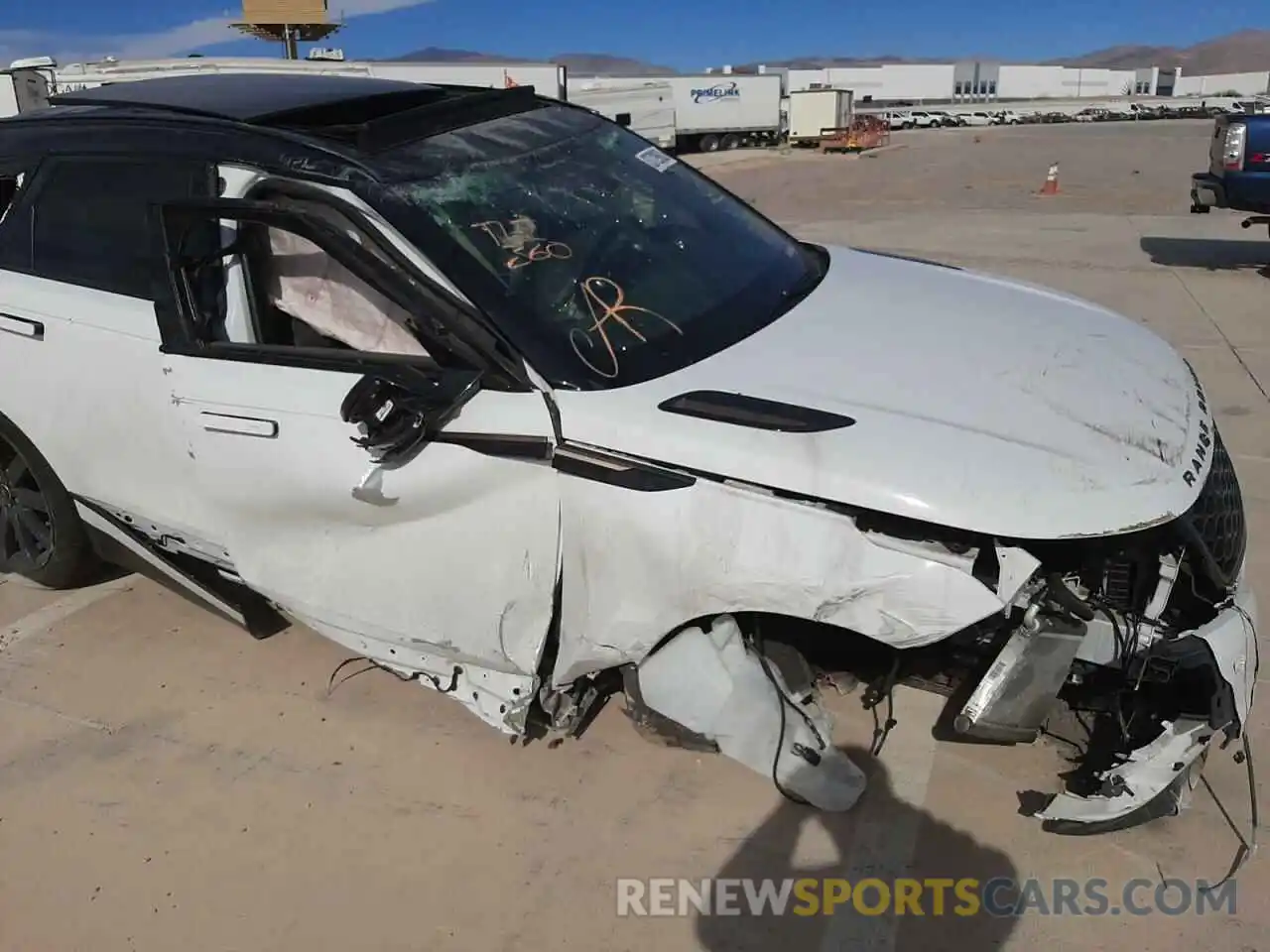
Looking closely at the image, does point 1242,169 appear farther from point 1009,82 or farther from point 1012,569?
point 1009,82

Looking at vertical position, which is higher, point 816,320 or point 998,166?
point 998,166

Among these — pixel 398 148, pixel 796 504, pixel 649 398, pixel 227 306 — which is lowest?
pixel 796 504

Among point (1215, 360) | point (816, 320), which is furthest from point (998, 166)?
point (816, 320)

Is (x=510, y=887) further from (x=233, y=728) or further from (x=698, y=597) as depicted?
(x=233, y=728)

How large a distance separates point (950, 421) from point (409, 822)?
1.78 m

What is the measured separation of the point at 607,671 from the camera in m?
2.81

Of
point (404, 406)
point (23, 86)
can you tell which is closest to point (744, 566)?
point (404, 406)

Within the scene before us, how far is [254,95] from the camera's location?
128 inches

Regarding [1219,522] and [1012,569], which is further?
[1219,522]

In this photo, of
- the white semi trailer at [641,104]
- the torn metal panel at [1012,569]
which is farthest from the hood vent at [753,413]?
the white semi trailer at [641,104]

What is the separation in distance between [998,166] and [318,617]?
2482 centimetres

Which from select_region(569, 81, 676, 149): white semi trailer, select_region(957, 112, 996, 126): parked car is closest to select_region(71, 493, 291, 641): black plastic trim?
select_region(569, 81, 676, 149): white semi trailer

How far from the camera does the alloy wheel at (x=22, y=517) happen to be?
11.7 ft

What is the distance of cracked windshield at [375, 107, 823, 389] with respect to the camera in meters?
2.51
